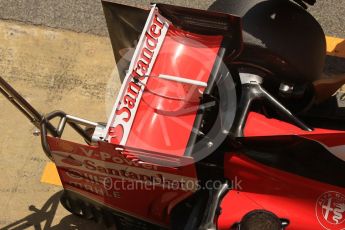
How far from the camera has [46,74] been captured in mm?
4699

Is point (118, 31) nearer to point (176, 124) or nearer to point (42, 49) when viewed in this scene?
point (176, 124)

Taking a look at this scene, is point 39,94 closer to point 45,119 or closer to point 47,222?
point 47,222

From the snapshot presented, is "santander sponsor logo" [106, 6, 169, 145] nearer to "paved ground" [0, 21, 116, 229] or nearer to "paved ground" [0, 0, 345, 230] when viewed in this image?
"paved ground" [0, 0, 345, 230]

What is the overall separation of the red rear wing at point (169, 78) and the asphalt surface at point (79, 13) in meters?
2.20

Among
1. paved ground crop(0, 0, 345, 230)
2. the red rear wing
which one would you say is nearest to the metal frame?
the red rear wing

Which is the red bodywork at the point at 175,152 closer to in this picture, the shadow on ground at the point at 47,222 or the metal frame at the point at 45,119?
the metal frame at the point at 45,119

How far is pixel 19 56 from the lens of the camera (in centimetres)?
483

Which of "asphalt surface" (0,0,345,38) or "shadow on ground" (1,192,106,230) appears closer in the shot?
"shadow on ground" (1,192,106,230)

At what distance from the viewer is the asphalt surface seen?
5.07 metres

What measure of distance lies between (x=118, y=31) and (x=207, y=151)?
101 centimetres

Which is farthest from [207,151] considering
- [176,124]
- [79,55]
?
[79,55]

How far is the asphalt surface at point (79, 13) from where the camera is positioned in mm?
5074

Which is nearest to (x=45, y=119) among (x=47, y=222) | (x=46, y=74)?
(x=47, y=222)

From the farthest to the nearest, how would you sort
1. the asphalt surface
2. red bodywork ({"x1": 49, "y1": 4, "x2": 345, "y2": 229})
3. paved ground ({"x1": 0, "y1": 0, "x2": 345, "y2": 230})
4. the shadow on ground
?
the asphalt surface
paved ground ({"x1": 0, "y1": 0, "x2": 345, "y2": 230})
the shadow on ground
red bodywork ({"x1": 49, "y1": 4, "x2": 345, "y2": 229})
